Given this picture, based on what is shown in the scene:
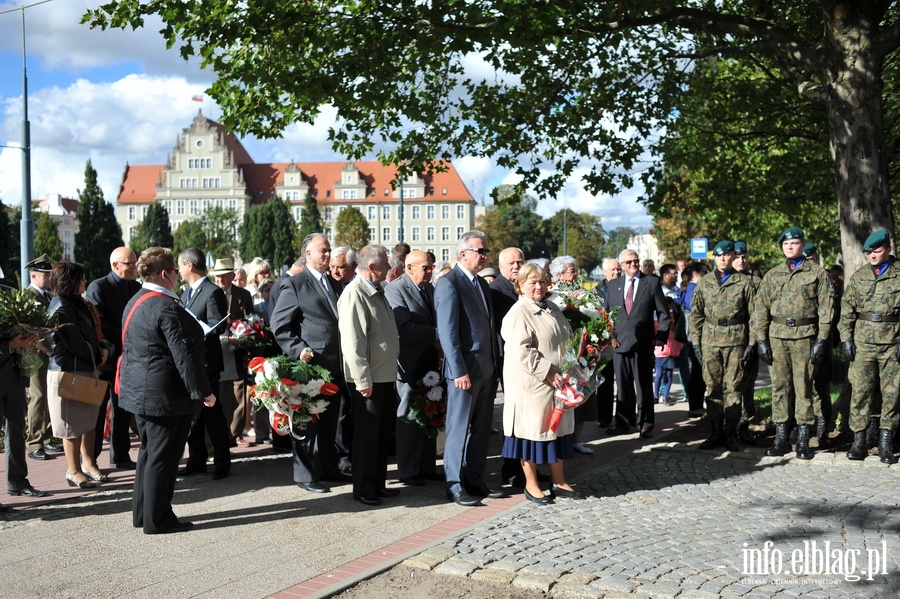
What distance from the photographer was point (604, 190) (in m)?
14.3

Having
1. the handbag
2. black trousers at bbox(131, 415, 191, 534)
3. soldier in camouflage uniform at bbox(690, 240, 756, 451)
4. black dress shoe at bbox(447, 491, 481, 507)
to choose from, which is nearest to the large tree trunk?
soldier in camouflage uniform at bbox(690, 240, 756, 451)

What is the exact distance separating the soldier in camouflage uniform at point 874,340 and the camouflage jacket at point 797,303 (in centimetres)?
21

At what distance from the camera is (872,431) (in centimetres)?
891

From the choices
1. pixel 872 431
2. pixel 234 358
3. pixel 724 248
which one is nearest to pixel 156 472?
pixel 234 358

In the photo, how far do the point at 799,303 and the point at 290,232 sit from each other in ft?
317

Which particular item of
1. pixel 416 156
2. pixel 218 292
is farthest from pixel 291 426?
pixel 416 156

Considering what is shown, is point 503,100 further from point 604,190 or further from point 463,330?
point 463,330

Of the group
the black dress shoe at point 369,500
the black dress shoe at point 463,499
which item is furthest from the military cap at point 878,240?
the black dress shoe at point 369,500

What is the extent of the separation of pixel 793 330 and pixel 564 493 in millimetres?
3260

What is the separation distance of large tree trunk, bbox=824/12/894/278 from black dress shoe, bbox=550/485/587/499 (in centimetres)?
487

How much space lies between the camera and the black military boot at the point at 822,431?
920 cm

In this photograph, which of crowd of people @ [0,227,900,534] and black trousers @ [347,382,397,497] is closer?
crowd of people @ [0,227,900,534]

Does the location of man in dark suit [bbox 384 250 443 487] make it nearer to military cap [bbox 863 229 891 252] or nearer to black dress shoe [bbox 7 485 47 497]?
black dress shoe [bbox 7 485 47 497]

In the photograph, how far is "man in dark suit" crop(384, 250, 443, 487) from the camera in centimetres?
819
